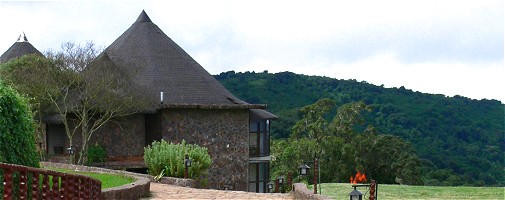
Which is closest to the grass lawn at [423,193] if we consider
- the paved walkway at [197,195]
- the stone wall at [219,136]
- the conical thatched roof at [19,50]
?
the paved walkway at [197,195]

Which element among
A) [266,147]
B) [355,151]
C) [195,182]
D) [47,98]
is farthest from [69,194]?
[355,151]

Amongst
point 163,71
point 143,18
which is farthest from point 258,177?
point 143,18

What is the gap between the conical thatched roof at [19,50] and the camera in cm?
3144

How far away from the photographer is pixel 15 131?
8.86 m

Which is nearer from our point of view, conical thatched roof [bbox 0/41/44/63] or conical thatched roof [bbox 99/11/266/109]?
conical thatched roof [bbox 99/11/266/109]

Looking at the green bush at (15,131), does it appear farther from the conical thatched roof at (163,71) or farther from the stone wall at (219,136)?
the stone wall at (219,136)

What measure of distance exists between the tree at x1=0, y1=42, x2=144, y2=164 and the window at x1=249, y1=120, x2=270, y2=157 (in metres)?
4.68

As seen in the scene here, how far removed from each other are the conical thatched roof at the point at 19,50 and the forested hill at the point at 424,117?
19891mm

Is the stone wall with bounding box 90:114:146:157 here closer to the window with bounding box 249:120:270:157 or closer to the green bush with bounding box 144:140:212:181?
the window with bounding box 249:120:270:157

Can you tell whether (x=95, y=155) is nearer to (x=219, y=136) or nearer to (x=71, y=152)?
(x=71, y=152)

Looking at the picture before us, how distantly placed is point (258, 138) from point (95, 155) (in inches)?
240

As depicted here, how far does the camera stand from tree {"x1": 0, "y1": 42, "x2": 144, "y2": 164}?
27062 millimetres

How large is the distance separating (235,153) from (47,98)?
6.51 m

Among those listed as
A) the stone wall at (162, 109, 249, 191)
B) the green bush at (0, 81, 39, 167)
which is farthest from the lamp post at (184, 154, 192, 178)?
the green bush at (0, 81, 39, 167)
